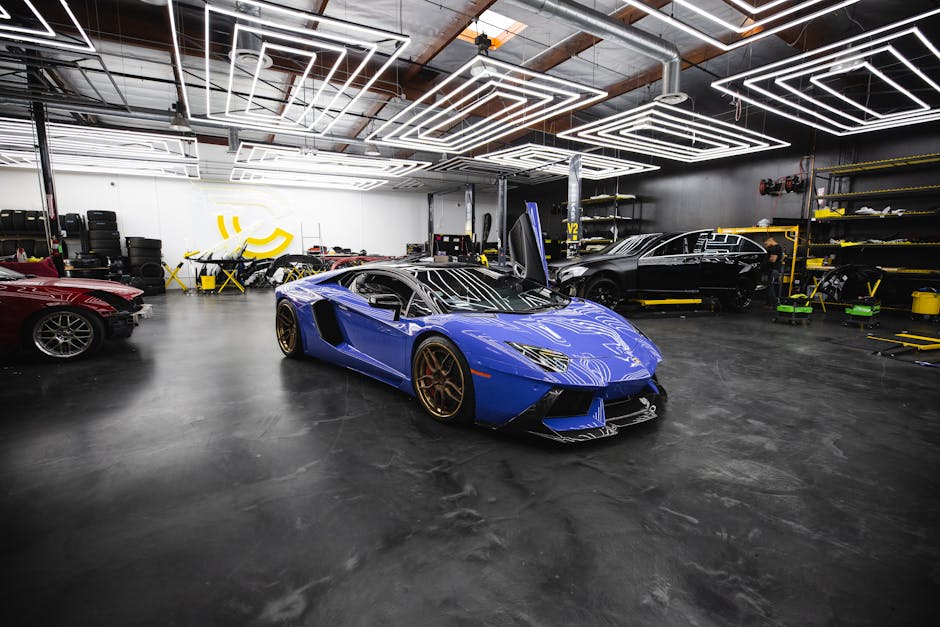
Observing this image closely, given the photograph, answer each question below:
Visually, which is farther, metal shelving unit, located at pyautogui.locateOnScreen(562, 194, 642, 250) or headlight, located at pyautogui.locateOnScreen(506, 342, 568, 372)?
metal shelving unit, located at pyautogui.locateOnScreen(562, 194, 642, 250)

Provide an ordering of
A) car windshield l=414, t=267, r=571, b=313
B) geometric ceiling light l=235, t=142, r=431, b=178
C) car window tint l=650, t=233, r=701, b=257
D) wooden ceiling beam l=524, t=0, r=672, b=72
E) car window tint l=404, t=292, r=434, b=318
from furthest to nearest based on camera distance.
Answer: geometric ceiling light l=235, t=142, r=431, b=178
car window tint l=650, t=233, r=701, b=257
wooden ceiling beam l=524, t=0, r=672, b=72
car windshield l=414, t=267, r=571, b=313
car window tint l=404, t=292, r=434, b=318

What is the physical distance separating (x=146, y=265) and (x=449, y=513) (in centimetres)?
1383

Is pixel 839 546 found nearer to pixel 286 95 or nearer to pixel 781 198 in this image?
pixel 286 95

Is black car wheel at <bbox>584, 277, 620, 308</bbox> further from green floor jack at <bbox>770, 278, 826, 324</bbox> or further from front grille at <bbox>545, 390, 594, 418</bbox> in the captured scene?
front grille at <bbox>545, 390, 594, 418</bbox>

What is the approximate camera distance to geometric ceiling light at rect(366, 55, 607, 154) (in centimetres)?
606

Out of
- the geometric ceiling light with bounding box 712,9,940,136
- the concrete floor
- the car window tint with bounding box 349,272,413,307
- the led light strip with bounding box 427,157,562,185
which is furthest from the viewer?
the led light strip with bounding box 427,157,562,185

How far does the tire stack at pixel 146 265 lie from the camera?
12094 mm

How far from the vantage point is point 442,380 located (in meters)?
2.91

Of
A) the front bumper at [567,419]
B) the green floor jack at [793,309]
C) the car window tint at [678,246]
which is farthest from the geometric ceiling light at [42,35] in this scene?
the green floor jack at [793,309]

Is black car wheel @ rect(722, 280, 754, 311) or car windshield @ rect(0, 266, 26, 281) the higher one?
car windshield @ rect(0, 266, 26, 281)

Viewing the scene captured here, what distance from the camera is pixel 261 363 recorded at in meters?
4.53

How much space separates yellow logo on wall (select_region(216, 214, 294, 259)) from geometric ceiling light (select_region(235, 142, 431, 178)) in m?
4.20

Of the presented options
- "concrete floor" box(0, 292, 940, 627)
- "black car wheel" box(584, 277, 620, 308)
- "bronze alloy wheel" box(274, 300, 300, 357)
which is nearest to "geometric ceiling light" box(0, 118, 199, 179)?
"bronze alloy wheel" box(274, 300, 300, 357)

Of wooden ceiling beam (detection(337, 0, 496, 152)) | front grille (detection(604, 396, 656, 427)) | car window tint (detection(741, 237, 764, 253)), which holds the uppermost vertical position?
wooden ceiling beam (detection(337, 0, 496, 152))
